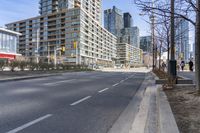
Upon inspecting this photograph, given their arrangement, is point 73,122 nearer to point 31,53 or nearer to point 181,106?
point 181,106

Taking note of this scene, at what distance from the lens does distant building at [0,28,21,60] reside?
219ft

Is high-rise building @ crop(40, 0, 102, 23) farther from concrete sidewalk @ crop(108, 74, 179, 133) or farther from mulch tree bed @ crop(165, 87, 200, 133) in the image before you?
concrete sidewalk @ crop(108, 74, 179, 133)

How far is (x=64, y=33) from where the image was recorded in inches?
4751

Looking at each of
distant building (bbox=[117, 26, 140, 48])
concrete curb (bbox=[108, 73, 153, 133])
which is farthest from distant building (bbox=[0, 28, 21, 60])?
concrete curb (bbox=[108, 73, 153, 133])

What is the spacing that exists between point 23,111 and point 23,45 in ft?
468

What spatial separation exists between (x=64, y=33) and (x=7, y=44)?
173 ft

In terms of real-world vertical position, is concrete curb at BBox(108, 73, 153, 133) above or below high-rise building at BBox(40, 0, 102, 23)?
below

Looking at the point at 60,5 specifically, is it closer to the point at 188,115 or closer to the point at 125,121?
the point at 125,121

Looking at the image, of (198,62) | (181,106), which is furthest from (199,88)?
(181,106)

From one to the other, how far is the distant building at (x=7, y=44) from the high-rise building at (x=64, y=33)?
31375mm

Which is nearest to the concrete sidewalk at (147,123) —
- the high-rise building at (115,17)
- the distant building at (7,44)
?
the distant building at (7,44)

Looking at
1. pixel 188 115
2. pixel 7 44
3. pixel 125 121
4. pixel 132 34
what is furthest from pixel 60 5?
pixel 188 115

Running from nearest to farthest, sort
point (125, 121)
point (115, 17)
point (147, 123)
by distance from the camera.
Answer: point (147, 123)
point (125, 121)
point (115, 17)

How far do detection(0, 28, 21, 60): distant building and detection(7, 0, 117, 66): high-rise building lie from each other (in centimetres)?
3138
